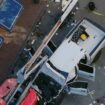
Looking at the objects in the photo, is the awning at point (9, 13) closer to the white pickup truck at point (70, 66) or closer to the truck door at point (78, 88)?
the white pickup truck at point (70, 66)

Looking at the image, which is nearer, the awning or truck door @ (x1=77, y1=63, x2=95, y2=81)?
truck door @ (x1=77, y1=63, x2=95, y2=81)

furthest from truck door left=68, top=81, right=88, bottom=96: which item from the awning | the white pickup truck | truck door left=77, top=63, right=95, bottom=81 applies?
the awning

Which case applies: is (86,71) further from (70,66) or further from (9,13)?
(9,13)

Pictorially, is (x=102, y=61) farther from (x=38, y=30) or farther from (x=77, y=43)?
(x=38, y=30)

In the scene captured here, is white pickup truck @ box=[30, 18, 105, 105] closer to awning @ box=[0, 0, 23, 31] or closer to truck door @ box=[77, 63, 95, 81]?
truck door @ box=[77, 63, 95, 81]

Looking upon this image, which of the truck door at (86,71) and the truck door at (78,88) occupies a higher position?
→ the truck door at (86,71)

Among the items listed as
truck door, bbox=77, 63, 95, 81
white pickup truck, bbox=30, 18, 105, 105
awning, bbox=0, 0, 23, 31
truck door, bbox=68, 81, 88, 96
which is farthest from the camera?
awning, bbox=0, 0, 23, 31

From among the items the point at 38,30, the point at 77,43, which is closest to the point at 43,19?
the point at 38,30

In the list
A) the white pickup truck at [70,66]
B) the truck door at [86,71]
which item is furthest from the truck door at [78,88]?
the truck door at [86,71]

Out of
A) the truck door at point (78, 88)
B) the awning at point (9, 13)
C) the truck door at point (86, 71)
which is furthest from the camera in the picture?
the awning at point (9, 13)

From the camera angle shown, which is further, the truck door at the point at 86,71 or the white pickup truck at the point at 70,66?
the truck door at the point at 86,71

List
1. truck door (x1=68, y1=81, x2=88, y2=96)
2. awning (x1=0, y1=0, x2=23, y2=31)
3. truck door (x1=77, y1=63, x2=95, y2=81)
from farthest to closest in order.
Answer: awning (x1=0, y1=0, x2=23, y2=31), truck door (x1=77, y1=63, x2=95, y2=81), truck door (x1=68, y1=81, x2=88, y2=96)

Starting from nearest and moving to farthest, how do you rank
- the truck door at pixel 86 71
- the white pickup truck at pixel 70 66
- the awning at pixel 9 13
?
1. the white pickup truck at pixel 70 66
2. the truck door at pixel 86 71
3. the awning at pixel 9 13

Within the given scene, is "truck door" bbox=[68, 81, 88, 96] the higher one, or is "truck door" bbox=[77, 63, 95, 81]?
"truck door" bbox=[77, 63, 95, 81]
